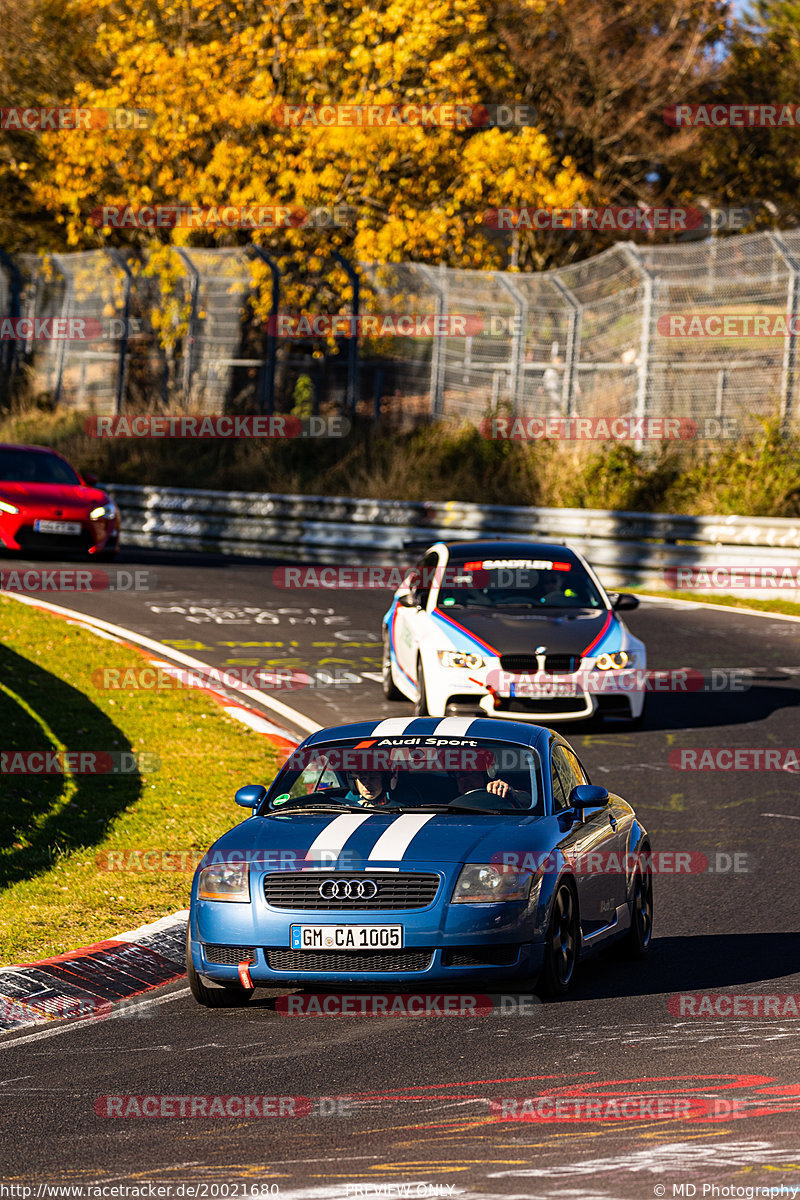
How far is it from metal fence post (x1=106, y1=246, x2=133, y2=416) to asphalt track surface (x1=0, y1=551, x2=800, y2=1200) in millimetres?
26892

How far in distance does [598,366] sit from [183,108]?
40.5ft

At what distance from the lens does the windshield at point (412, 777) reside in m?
8.36

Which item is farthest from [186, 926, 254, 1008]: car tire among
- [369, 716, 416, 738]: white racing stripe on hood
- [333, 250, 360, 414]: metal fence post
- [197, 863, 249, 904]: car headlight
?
[333, 250, 360, 414]: metal fence post

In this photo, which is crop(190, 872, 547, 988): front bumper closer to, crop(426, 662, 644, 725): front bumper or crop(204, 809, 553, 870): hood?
crop(204, 809, 553, 870): hood

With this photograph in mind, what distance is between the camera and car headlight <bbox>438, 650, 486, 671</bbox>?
14688 millimetres

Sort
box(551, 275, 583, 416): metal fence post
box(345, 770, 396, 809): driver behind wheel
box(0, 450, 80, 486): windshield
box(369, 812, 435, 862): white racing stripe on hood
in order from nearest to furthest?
box(369, 812, 435, 862): white racing stripe on hood, box(345, 770, 396, 809): driver behind wheel, box(0, 450, 80, 486): windshield, box(551, 275, 583, 416): metal fence post

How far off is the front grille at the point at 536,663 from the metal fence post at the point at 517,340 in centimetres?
1593

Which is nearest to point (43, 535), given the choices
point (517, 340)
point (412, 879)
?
point (517, 340)

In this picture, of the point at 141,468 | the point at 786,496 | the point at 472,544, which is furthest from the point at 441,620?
the point at 141,468

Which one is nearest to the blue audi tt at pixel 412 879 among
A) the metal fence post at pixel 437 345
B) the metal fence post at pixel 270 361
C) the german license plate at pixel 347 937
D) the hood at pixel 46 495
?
the german license plate at pixel 347 937

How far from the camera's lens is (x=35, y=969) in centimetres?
816

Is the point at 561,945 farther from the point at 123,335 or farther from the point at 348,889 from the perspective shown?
the point at 123,335

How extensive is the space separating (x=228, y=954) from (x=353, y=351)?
1034 inches

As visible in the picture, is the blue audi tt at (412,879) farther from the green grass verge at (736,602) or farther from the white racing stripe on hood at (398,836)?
the green grass verge at (736,602)
